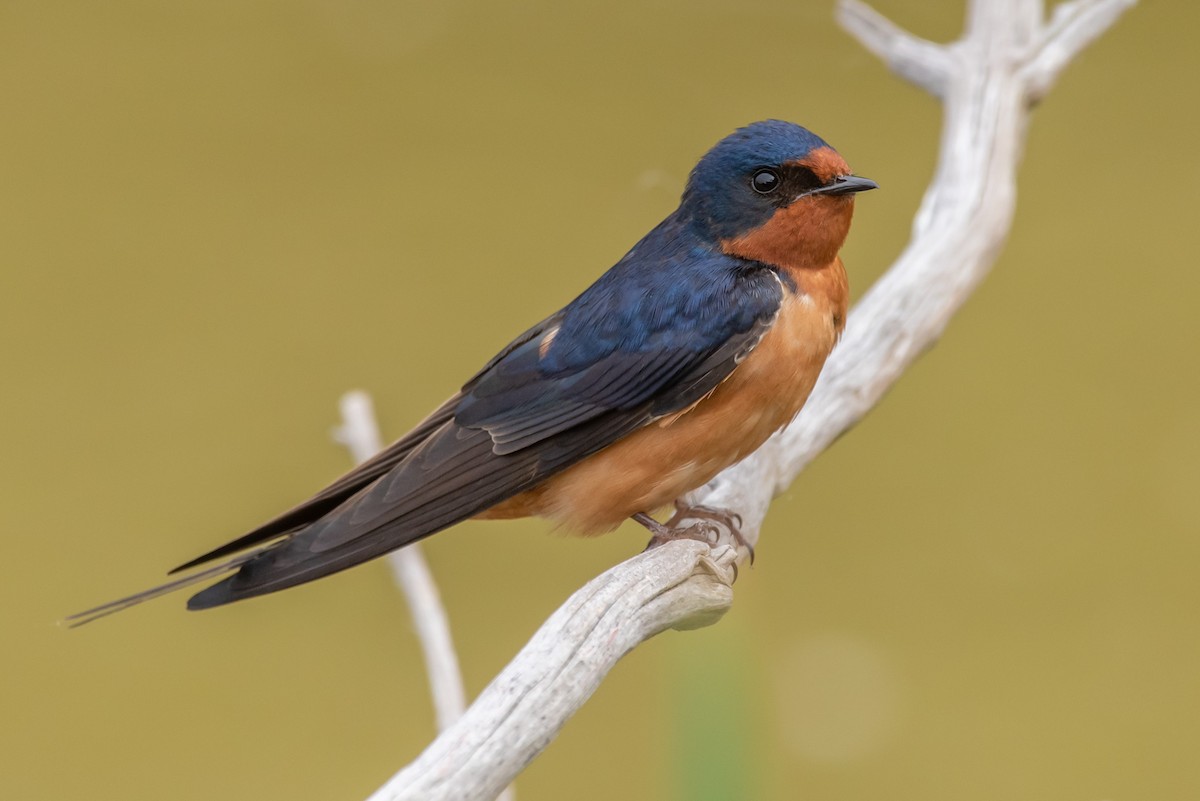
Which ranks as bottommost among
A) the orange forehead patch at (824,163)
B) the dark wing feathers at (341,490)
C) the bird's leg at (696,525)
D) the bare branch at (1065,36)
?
the bird's leg at (696,525)

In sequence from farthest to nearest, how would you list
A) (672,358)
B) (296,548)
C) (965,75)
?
(965,75), (672,358), (296,548)

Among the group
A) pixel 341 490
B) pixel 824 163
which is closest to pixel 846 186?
pixel 824 163

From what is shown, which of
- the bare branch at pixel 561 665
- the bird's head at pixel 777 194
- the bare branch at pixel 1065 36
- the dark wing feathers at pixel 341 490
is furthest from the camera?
the bare branch at pixel 1065 36

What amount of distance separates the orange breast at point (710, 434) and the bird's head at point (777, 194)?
0.04 meters

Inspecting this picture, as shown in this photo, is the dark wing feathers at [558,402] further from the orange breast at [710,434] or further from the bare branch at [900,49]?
the bare branch at [900,49]

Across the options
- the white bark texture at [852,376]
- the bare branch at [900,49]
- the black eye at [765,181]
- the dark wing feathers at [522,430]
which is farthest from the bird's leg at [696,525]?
the bare branch at [900,49]

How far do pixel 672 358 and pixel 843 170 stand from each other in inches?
10.2

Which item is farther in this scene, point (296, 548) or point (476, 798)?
point (296, 548)

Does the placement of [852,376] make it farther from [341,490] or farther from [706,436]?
[341,490]

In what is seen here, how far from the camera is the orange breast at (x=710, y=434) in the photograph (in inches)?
52.2

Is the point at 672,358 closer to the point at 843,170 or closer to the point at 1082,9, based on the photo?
the point at 843,170

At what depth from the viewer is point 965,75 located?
70.7 inches

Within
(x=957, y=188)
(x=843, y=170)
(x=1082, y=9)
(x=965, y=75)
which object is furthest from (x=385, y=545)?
(x=1082, y=9)

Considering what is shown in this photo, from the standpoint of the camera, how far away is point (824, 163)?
1350 millimetres
